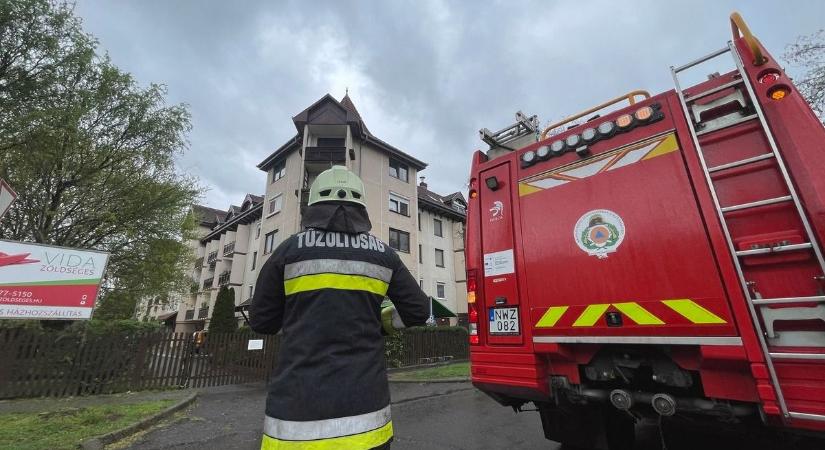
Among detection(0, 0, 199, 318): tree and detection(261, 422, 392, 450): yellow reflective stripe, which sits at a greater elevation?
detection(0, 0, 199, 318): tree

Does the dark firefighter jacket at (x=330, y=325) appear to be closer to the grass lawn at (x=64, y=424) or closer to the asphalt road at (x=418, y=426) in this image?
the asphalt road at (x=418, y=426)

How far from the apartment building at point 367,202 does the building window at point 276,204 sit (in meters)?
0.07

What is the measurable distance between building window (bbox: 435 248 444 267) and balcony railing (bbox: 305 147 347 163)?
33.8 ft

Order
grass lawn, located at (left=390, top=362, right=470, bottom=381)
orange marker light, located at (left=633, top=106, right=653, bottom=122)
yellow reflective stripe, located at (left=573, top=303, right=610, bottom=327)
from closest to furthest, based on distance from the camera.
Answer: yellow reflective stripe, located at (left=573, top=303, right=610, bottom=327), orange marker light, located at (left=633, top=106, right=653, bottom=122), grass lawn, located at (left=390, top=362, right=470, bottom=381)

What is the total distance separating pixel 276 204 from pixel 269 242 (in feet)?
8.26

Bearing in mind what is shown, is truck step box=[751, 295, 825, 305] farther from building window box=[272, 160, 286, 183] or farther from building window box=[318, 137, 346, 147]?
building window box=[272, 160, 286, 183]

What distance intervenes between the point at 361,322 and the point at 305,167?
22.2 metres

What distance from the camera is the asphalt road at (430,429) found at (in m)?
4.58

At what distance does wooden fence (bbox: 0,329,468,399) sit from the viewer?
8.77m

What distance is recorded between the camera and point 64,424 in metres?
5.70

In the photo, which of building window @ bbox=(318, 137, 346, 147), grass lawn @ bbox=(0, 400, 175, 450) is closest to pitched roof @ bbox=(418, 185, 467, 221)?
building window @ bbox=(318, 137, 346, 147)

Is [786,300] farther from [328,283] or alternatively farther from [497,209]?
[328,283]

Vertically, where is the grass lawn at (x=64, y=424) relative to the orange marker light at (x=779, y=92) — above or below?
below

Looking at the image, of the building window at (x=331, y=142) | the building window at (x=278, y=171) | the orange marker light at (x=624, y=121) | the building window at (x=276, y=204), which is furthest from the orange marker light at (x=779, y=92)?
the building window at (x=278, y=171)
